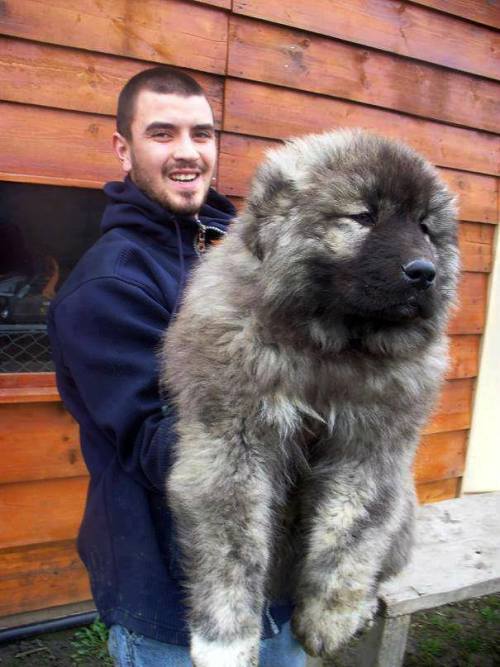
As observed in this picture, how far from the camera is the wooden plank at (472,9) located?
431cm

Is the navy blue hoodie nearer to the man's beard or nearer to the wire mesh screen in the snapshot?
the man's beard

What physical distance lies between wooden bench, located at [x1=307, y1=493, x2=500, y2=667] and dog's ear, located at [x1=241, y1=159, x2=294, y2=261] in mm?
1586

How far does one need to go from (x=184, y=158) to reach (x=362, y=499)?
4.07ft

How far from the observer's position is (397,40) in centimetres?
421

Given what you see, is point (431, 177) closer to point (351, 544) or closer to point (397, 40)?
point (351, 544)

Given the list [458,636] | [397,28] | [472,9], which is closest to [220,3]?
[397,28]

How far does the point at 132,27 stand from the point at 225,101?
626 mm

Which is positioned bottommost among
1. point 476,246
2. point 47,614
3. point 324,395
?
point 47,614

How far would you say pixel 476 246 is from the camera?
4852mm

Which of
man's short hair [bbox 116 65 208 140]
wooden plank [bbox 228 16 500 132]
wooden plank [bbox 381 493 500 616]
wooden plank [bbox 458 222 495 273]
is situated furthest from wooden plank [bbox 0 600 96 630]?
wooden plank [bbox 458 222 495 273]

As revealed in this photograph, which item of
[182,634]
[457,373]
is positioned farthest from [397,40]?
[182,634]

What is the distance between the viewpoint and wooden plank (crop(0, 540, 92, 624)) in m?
3.62

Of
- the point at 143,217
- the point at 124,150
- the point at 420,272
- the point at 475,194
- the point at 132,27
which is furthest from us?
the point at 475,194

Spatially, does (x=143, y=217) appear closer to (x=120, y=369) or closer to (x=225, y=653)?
(x=120, y=369)
